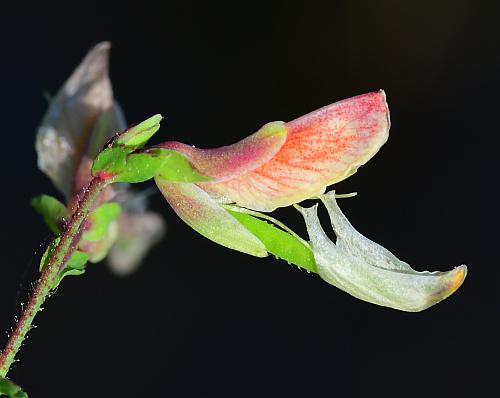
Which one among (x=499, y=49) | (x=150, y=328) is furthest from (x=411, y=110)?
(x=150, y=328)

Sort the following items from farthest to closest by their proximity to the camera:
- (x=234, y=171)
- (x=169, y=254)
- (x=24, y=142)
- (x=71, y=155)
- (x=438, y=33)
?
(x=438, y=33), (x=169, y=254), (x=24, y=142), (x=71, y=155), (x=234, y=171)

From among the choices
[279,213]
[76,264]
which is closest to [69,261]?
[76,264]

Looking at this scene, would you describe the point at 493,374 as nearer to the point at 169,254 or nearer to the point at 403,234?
the point at 403,234

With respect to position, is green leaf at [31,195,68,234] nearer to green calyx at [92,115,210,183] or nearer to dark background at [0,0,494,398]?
green calyx at [92,115,210,183]

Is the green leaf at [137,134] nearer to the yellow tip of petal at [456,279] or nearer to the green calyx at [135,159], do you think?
the green calyx at [135,159]

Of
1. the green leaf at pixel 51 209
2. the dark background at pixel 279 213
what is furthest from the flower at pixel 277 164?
the dark background at pixel 279 213

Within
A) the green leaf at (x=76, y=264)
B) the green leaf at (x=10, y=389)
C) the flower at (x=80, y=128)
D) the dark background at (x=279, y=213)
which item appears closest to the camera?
the green leaf at (x=10, y=389)
